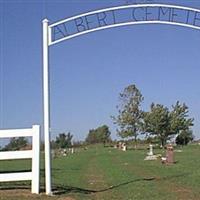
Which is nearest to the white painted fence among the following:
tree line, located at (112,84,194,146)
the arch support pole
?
the arch support pole

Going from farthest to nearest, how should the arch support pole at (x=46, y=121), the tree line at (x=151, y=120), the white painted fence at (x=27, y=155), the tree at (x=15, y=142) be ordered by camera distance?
the tree line at (x=151, y=120) < the tree at (x=15, y=142) < the arch support pole at (x=46, y=121) < the white painted fence at (x=27, y=155)

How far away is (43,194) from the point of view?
14.6 m

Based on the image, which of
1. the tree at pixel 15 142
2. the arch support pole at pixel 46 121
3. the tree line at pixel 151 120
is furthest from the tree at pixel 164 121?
the arch support pole at pixel 46 121

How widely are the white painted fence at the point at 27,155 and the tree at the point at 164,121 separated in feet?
260

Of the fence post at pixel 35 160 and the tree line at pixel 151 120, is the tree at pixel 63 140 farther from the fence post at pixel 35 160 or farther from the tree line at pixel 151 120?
the fence post at pixel 35 160

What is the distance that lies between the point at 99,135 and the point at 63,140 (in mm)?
9229

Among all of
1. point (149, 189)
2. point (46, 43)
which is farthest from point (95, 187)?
point (46, 43)

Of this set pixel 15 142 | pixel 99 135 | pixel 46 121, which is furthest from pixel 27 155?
pixel 99 135

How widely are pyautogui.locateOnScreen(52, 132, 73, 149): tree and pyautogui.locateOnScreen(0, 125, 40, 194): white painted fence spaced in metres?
118

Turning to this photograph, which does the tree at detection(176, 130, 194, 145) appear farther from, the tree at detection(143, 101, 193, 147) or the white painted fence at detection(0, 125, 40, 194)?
the white painted fence at detection(0, 125, 40, 194)

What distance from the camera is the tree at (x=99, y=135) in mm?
136125

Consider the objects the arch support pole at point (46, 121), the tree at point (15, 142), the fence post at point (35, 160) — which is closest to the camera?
the fence post at point (35, 160)

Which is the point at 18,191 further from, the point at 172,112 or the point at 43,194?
the point at 172,112

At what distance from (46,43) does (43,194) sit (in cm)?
431
